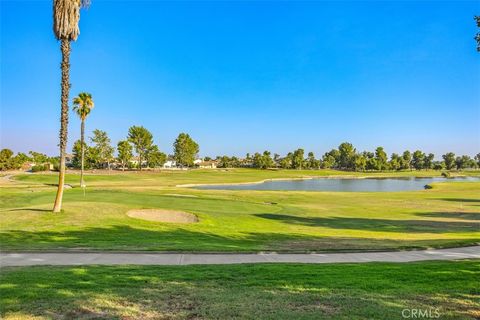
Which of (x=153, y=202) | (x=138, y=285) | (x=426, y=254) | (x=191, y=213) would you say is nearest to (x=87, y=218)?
(x=191, y=213)

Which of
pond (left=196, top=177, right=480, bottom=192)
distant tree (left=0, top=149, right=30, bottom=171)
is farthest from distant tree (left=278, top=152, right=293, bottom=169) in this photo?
distant tree (left=0, top=149, right=30, bottom=171)

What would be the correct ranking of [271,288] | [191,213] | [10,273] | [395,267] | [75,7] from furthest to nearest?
[191,213], [75,7], [395,267], [10,273], [271,288]

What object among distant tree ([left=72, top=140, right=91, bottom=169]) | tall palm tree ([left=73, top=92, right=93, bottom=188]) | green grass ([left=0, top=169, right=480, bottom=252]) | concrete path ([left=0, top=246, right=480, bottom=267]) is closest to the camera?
concrete path ([left=0, top=246, right=480, bottom=267])

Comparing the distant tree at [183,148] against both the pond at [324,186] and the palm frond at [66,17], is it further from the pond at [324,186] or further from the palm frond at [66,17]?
the palm frond at [66,17]

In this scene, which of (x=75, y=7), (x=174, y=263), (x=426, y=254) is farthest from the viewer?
(x=75, y=7)

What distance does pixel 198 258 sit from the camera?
462 inches

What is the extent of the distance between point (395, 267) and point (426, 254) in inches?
194

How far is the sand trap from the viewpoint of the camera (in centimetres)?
2273

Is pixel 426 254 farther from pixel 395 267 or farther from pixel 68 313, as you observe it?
pixel 68 313

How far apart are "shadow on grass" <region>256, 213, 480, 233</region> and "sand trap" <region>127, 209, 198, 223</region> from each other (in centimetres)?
579

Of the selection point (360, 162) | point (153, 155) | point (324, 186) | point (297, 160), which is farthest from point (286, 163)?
point (324, 186)

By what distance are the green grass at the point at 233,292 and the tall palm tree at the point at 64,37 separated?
523 inches

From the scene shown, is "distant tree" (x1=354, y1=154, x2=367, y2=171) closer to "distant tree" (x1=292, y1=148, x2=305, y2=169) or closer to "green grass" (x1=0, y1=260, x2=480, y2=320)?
"distant tree" (x1=292, y1=148, x2=305, y2=169)

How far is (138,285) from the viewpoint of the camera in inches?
295
